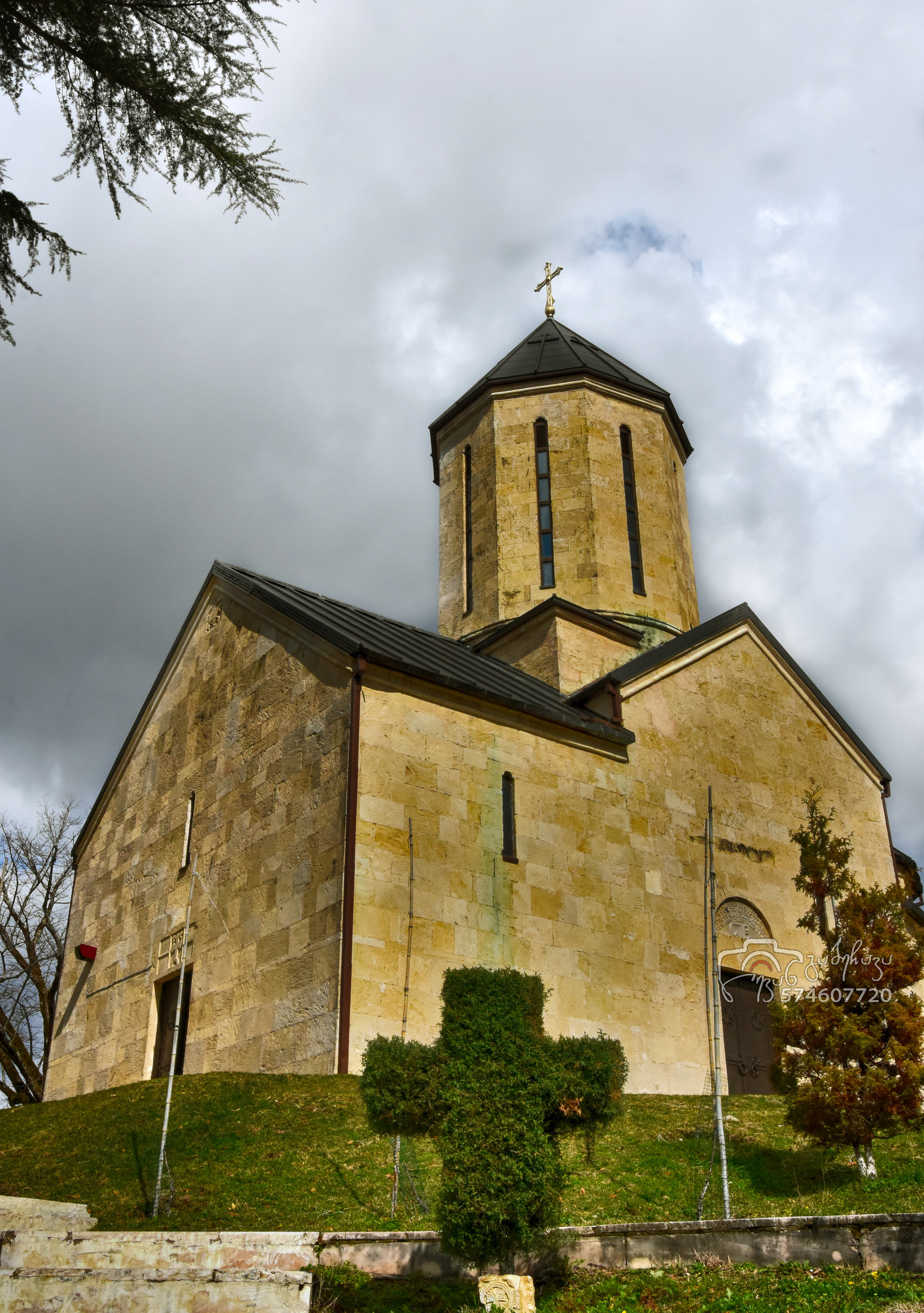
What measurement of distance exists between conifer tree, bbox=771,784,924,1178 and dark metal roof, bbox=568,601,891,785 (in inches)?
238

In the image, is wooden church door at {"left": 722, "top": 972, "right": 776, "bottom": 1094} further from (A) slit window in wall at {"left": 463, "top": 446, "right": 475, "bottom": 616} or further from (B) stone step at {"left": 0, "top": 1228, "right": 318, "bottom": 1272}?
(B) stone step at {"left": 0, "top": 1228, "right": 318, "bottom": 1272}

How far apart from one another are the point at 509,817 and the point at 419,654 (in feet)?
8.86

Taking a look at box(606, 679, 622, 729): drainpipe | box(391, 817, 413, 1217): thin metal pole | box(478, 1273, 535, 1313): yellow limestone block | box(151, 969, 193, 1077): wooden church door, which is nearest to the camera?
box(478, 1273, 535, 1313): yellow limestone block

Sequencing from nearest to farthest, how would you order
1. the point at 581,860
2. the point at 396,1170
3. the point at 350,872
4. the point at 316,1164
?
the point at 396,1170 → the point at 316,1164 → the point at 350,872 → the point at 581,860

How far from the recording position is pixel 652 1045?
14.9 metres

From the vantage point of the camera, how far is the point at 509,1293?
21.1 ft

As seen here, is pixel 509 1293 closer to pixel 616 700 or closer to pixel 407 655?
pixel 407 655

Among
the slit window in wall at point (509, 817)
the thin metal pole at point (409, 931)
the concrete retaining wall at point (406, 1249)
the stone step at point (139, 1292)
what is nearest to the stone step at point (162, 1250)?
the concrete retaining wall at point (406, 1249)

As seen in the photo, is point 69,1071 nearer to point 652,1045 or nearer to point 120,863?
point 120,863

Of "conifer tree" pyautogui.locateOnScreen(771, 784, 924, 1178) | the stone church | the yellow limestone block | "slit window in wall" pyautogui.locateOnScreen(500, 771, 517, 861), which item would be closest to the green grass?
"conifer tree" pyautogui.locateOnScreen(771, 784, 924, 1178)

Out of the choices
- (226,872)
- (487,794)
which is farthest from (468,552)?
(226,872)

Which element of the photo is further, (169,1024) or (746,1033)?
(746,1033)

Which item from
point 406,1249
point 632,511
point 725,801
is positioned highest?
point 632,511

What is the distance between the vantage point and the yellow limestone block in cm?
640
